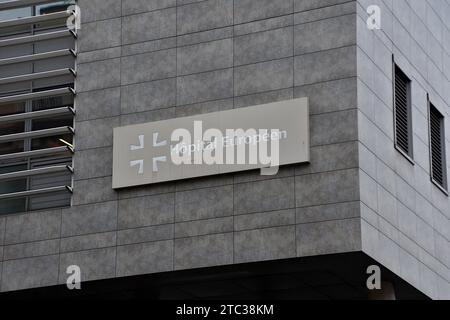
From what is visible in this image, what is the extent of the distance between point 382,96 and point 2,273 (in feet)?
42.5

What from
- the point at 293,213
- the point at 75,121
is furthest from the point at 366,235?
the point at 75,121

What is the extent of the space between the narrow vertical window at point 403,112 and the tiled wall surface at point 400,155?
0.80ft

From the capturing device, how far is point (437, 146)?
134 feet

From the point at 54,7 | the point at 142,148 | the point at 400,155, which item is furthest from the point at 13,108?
the point at 400,155

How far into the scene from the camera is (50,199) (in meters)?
37.4

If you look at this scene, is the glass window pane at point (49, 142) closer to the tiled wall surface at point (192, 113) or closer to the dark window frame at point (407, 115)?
the tiled wall surface at point (192, 113)

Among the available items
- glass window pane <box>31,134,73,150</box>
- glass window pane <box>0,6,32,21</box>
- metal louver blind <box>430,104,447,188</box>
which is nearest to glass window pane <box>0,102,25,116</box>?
glass window pane <box>31,134,73,150</box>

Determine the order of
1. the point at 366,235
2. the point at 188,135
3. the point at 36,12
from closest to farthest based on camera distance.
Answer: the point at 366,235, the point at 188,135, the point at 36,12

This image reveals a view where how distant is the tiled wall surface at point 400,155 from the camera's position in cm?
3434

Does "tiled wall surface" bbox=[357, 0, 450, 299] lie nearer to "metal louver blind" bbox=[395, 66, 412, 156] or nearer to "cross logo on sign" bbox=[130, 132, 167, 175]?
"metal louver blind" bbox=[395, 66, 412, 156]

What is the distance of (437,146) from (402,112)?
352cm

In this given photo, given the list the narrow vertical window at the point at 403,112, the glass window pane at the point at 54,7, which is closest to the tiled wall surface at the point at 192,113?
the glass window pane at the point at 54,7

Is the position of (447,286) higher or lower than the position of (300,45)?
lower
